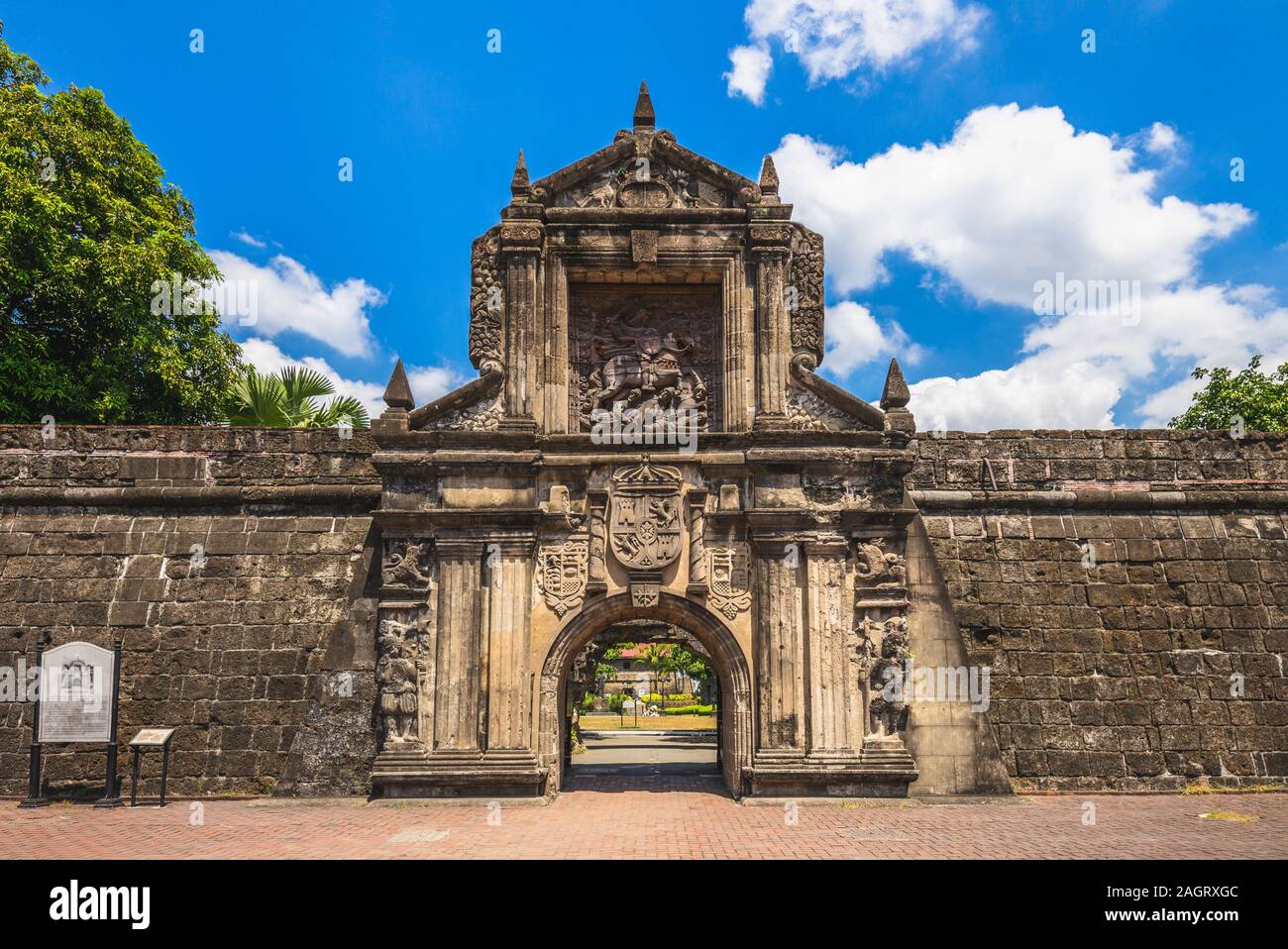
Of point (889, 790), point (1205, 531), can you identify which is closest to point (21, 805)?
point (889, 790)

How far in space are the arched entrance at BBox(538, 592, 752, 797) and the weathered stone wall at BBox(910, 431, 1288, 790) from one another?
3376mm

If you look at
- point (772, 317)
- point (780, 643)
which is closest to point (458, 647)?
point (780, 643)

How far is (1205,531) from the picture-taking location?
15.0 meters

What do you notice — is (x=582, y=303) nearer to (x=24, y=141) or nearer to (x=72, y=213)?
(x=72, y=213)

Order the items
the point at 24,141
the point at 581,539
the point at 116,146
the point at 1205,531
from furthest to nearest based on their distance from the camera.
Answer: the point at 116,146 → the point at 24,141 → the point at 1205,531 → the point at 581,539

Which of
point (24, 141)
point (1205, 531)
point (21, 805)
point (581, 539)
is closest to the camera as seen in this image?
point (21, 805)

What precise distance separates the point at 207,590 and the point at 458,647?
4.46 meters

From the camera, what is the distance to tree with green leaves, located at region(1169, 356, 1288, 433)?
25.5 m

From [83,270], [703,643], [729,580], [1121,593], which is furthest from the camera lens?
[83,270]

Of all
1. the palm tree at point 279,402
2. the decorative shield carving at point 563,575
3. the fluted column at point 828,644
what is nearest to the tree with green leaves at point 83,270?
the palm tree at point 279,402

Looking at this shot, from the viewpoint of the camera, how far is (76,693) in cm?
1198

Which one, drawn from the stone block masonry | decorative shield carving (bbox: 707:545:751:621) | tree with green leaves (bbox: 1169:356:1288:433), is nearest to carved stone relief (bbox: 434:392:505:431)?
the stone block masonry

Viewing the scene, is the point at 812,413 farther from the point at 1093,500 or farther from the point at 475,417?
the point at 1093,500

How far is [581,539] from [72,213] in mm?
14511
